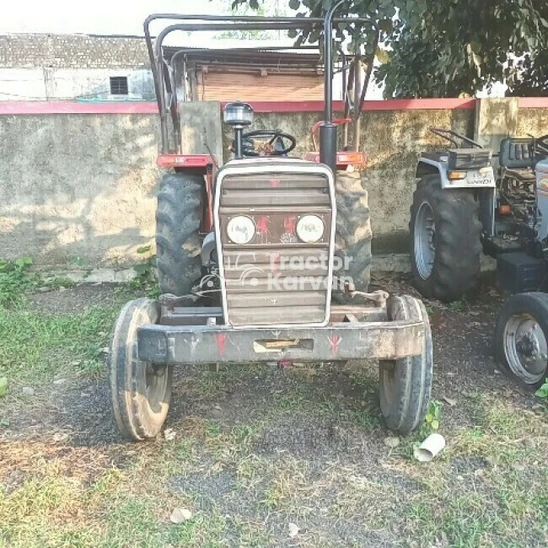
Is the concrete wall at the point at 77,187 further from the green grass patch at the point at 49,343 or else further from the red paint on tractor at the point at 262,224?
the red paint on tractor at the point at 262,224

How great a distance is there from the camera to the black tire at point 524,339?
3.56 metres

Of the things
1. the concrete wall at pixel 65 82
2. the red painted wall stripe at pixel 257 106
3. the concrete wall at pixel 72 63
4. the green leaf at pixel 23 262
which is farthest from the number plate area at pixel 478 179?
the concrete wall at pixel 72 63

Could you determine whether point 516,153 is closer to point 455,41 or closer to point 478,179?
point 478,179

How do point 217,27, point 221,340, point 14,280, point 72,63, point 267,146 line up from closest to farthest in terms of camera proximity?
point 221,340
point 217,27
point 267,146
point 14,280
point 72,63

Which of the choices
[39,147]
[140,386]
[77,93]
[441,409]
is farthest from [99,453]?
[77,93]

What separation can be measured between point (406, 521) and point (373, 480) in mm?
308

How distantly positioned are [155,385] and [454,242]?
272 centimetres

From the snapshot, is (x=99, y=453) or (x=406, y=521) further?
(x=99, y=453)

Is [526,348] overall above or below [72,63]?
below

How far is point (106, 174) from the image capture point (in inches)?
235

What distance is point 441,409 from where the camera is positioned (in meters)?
3.51

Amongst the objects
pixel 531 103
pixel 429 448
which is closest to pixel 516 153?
pixel 531 103

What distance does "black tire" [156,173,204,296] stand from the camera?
3.80m

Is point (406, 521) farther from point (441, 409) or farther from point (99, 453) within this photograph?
point (99, 453)
